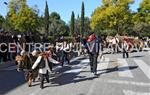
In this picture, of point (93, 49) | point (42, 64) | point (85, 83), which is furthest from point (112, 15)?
point (42, 64)

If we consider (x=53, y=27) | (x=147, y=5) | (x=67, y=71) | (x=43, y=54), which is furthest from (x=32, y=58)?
(x=53, y=27)

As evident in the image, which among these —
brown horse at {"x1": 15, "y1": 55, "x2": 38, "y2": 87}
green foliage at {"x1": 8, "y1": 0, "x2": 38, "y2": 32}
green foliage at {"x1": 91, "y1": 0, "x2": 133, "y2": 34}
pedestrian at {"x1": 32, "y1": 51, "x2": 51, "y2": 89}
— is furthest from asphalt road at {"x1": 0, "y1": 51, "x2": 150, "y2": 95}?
green foliage at {"x1": 91, "y1": 0, "x2": 133, "y2": 34}

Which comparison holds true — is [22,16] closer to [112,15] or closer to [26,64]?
[112,15]

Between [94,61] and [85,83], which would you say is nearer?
[85,83]

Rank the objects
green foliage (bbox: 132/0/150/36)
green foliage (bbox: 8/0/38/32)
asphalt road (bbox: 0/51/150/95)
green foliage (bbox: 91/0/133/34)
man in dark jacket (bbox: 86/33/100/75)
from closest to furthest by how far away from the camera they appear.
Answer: asphalt road (bbox: 0/51/150/95), man in dark jacket (bbox: 86/33/100/75), green foliage (bbox: 8/0/38/32), green foliage (bbox: 91/0/133/34), green foliage (bbox: 132/0/150/36)

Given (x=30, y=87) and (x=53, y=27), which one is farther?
(x=53, y=27)

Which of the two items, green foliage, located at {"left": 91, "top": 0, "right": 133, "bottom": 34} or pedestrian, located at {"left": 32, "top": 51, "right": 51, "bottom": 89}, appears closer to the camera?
pedestrian, located at {"left": 32, "top": 51, "right": 51, "bottom": 89}

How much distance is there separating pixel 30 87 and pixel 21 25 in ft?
176

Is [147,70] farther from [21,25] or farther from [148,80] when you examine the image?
[21,25]

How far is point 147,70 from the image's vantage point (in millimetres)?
20234

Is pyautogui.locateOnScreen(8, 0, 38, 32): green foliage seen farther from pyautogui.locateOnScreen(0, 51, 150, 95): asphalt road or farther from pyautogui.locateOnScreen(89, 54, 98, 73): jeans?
pyautogui.locateOnScreen(89, 54, 98, 73): jeans

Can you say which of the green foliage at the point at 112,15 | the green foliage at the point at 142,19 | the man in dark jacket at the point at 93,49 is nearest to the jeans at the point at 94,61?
the man in dark jacket at the point at 93,49

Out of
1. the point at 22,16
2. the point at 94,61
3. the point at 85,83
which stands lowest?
the point at 85,83

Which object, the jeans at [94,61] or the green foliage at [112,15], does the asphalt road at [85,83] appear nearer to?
the jeans at [94,61]
